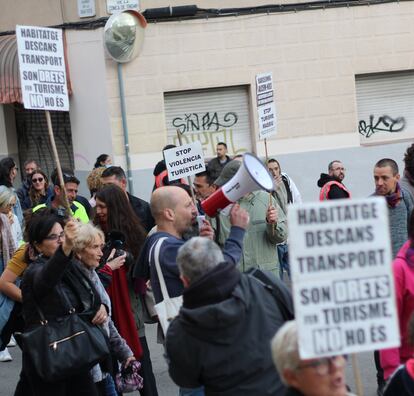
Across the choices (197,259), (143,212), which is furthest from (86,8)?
(197,259)

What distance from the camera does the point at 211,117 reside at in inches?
640

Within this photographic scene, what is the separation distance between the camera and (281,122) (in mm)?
16047

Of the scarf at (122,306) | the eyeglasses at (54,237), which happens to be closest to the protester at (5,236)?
the scarf at (122,306)

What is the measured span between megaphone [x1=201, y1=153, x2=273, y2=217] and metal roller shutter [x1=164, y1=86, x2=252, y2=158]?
34.2 feet

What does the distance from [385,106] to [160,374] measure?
371 inches

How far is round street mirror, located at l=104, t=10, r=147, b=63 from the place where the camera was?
591 inches

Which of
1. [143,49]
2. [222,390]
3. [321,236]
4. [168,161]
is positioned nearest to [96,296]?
[222,390]

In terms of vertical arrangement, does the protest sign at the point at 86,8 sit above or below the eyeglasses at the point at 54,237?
above

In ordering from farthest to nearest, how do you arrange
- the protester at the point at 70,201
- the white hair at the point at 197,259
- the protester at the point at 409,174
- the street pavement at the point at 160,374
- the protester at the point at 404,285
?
the protester at the point at 70,201 → the street pavement at the point at 160,374 → the protester at the point at 409,174 → the protester at the point at 404,285 → the white hair at the point at 197,259

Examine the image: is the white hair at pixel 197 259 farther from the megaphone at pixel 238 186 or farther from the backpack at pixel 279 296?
the megaphone at pixel 238 186

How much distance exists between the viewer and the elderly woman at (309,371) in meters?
3.45

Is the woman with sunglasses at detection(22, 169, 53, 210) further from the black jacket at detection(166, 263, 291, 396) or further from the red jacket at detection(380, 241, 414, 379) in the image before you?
the black jacket at detection(166, 263, 291, 396)

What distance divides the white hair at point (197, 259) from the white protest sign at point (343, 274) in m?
0.90

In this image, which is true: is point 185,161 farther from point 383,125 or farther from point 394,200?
point 383,125
